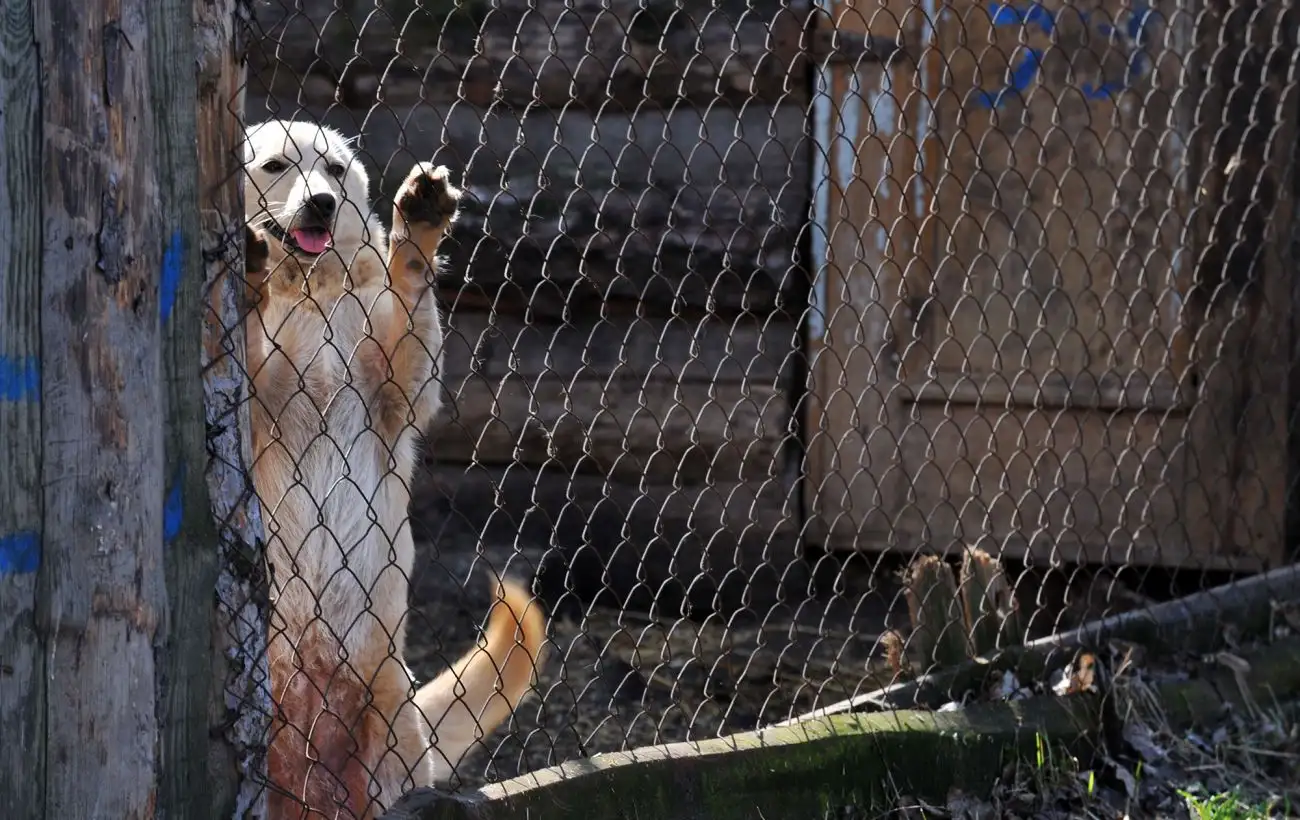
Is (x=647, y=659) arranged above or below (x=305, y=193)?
below

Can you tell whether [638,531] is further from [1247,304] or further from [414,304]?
[1247,304]

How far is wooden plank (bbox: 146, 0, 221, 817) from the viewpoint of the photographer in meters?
2.53

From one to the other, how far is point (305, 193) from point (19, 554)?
4.31 ft

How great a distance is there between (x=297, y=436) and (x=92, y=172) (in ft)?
4.83

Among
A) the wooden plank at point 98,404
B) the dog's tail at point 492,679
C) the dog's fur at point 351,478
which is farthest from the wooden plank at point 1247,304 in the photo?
the wooden plank at point 98,404

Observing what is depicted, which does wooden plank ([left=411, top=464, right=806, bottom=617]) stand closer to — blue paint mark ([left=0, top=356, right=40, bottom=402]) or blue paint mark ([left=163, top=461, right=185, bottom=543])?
blue paint mark ([left=163, top=461, right=185, bottom=543])

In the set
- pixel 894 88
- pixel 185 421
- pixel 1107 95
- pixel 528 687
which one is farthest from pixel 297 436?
pixel 1107 95

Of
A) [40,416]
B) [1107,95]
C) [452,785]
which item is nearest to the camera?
[40,416]

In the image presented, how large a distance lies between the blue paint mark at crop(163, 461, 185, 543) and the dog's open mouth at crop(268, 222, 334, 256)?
1.04 meters

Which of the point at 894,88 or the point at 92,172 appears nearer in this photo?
the point at 92,172

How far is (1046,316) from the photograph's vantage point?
17.5 ft

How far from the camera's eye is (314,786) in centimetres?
330

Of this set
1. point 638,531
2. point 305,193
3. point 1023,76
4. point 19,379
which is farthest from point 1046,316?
point 19,379

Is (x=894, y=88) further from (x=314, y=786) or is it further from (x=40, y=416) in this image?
(x=40, y=416)
